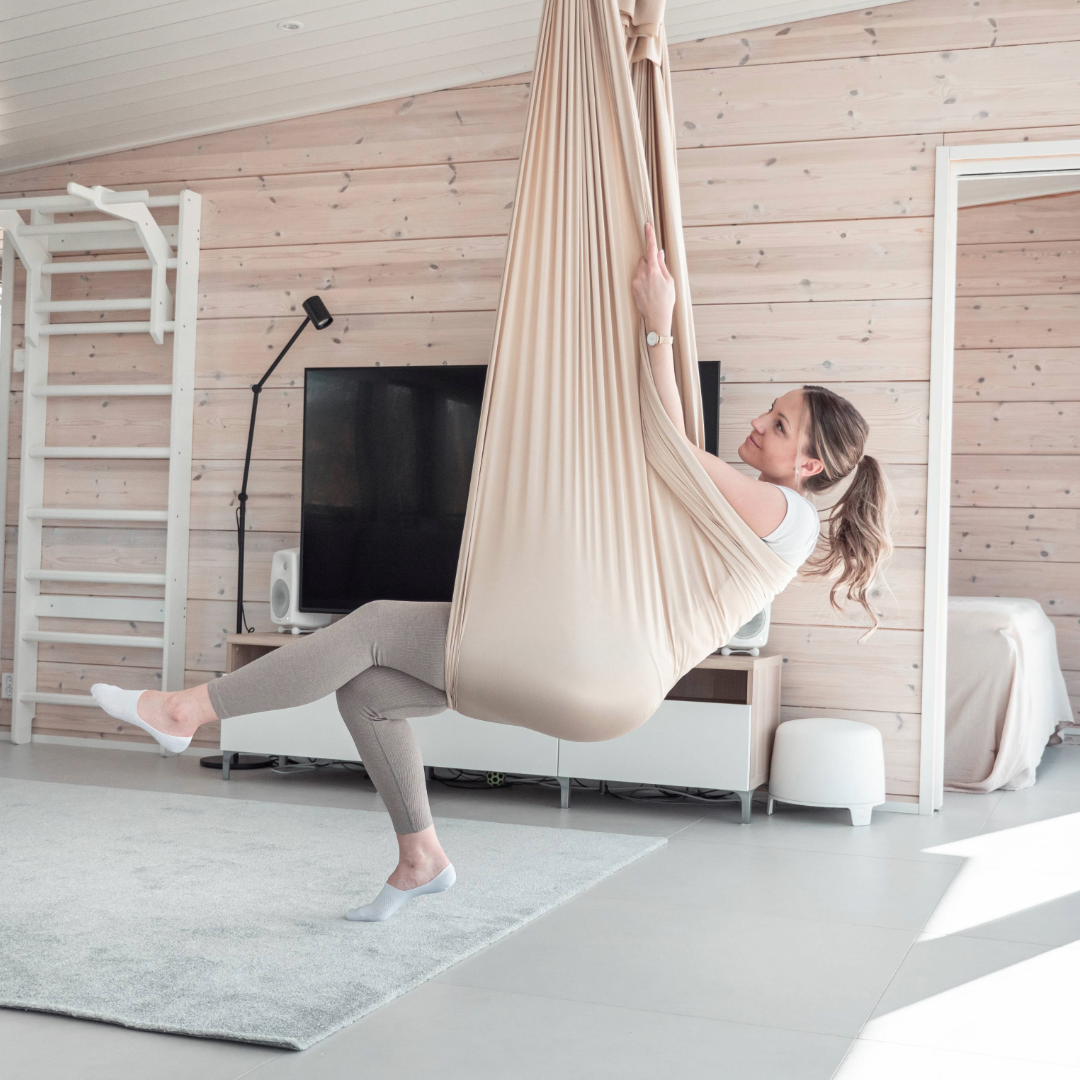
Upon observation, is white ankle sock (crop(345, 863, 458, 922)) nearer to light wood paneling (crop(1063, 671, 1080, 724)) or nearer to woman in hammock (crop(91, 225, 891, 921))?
woman in hammock (crop(91, 225, 891, 921))

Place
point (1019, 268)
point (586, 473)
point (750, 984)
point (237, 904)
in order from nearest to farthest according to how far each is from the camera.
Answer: point (586, 473) < point (750, 984) < point (237, 904) < point (1019, 268)

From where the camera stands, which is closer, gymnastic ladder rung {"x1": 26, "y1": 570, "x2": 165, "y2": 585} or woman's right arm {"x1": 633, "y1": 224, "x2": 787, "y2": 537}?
woman's right arm {"x1": 633, "y1": 224, "x2": 787, "y2": 537}

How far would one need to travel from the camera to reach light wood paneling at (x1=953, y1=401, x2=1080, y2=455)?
17.7 ft

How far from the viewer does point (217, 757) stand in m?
4.36

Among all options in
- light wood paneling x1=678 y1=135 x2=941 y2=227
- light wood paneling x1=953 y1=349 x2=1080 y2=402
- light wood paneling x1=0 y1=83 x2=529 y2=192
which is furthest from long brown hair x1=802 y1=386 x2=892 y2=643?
light wood paneling x1=953 y1=349 x2=1080 y2=402

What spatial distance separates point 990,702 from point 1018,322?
2217 millimetres

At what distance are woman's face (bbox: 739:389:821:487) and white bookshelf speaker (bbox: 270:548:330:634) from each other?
2264 millimetres

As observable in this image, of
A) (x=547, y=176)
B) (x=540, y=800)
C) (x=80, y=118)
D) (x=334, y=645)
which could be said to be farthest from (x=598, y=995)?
(x=80, y=118)

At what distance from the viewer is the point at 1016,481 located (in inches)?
215

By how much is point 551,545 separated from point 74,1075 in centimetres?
102

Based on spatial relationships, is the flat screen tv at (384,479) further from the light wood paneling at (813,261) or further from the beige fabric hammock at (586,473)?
the beige fabric hammock at (586,473)

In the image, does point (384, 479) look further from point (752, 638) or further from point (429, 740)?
point (752, 638)

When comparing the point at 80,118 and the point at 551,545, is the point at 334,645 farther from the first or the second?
the point at 80,118

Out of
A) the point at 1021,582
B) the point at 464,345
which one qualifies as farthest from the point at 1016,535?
the point at 464,345
